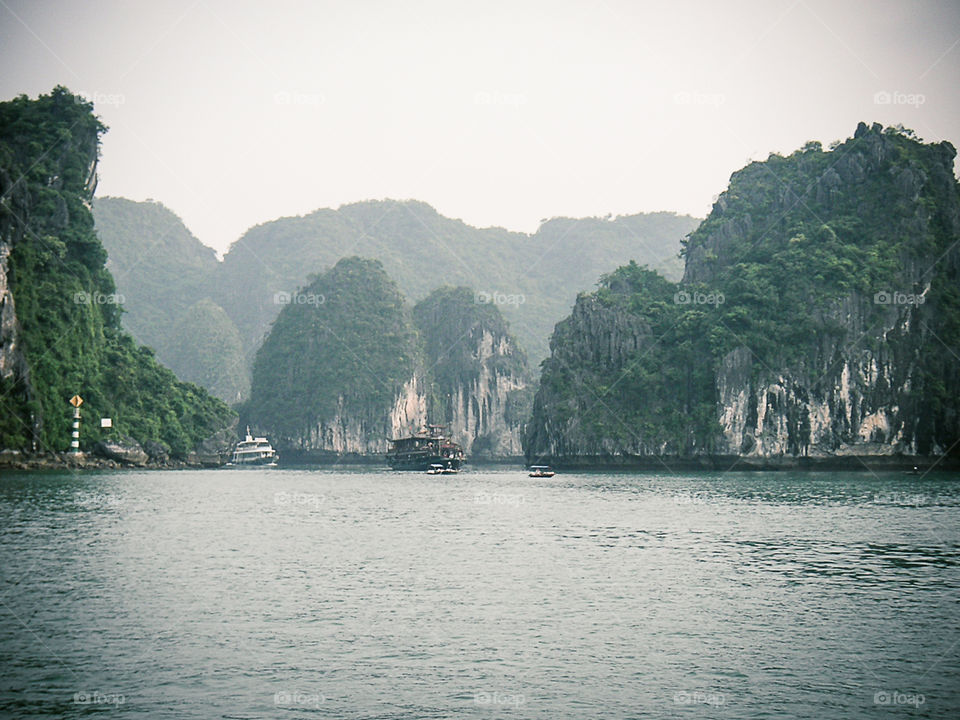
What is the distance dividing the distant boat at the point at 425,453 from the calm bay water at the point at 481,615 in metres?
69.4

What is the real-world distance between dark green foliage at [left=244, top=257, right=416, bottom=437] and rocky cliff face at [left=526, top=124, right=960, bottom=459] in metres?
67.6

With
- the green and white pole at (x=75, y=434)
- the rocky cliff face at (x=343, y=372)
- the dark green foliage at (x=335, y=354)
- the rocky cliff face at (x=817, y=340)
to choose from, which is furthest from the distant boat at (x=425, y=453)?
the dark green foliage at (x=335, y=354)

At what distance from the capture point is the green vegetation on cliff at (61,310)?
85.8m

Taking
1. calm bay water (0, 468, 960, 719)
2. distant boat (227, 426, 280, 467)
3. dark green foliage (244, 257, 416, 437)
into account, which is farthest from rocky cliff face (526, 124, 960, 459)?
dark green foliage (244, 257, 416, 437)

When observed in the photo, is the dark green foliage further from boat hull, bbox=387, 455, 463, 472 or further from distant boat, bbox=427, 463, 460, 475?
distant boat, bbox=427, 463, 460, 475

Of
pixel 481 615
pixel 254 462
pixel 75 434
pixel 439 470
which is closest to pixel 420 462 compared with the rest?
pixel 439 470

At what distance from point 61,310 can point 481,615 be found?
8047 centimetres

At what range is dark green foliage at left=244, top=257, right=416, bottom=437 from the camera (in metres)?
178

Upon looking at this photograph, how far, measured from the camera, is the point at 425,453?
12594 centimetres

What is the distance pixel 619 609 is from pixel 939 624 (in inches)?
321

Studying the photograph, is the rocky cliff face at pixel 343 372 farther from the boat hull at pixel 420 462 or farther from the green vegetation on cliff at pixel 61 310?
the green vegetation on cliff at pixel 61 310

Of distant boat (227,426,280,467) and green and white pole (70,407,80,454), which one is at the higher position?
green and white pole (70,407,80,454)

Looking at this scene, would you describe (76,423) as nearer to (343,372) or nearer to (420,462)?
(420,462)

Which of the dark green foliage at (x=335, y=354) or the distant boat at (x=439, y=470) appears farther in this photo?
the dark green foliage at (x=335, y=354)
